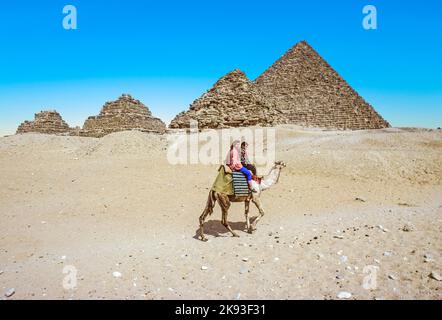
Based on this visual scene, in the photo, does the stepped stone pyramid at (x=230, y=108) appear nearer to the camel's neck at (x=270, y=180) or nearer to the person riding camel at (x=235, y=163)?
the camel's neck at (x=270, y=180)

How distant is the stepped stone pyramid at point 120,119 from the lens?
44.9m

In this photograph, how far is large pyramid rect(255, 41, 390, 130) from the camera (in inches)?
1929

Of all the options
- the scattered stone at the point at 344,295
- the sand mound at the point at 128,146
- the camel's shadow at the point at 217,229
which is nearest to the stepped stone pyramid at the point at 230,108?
the sand mound at the point at 128,146

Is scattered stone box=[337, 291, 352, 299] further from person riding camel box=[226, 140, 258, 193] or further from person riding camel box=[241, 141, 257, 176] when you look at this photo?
person riding camel box=[241, 141, 257, 176]

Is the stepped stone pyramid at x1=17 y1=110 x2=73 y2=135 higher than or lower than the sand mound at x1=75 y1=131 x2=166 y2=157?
higher

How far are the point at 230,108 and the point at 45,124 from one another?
34.1 m

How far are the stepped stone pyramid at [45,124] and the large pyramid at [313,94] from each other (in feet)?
112

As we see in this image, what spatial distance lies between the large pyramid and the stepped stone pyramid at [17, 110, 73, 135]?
3417 cm

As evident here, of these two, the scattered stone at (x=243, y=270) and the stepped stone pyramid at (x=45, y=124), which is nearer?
the scattered stone at (x=243, y=270)

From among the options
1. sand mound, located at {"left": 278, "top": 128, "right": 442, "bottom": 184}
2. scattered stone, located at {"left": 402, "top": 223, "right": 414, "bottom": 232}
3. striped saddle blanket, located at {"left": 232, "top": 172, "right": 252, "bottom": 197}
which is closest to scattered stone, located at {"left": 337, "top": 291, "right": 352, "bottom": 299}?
scattered stone, located at {"left": 402, "top": 223, "right": 414, "bottom": 232}

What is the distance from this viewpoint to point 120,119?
45000 millimetres

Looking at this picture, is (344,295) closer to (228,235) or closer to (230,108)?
(228,235)

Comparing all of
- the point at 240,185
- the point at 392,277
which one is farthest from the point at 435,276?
the point at 240,185
